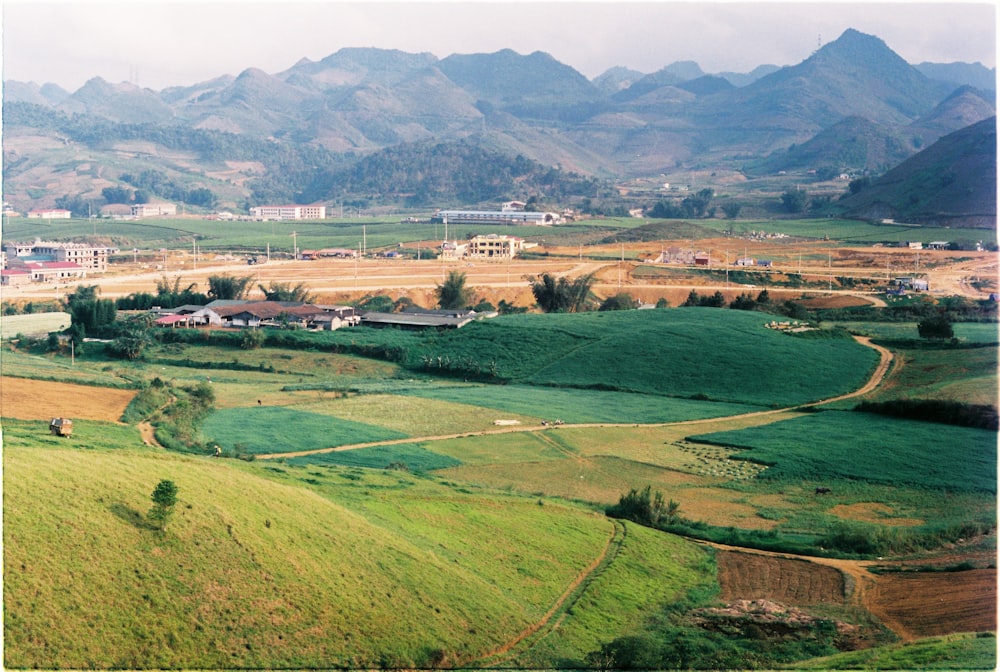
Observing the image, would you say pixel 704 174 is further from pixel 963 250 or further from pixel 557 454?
pixel 557 454

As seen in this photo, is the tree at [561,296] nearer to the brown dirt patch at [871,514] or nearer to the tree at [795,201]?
the brown dirt patch at [871,514]

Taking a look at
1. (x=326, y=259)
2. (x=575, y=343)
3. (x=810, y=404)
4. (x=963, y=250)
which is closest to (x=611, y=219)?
(x=326, y=259)

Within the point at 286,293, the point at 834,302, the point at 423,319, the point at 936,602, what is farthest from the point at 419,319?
the point at 936,602

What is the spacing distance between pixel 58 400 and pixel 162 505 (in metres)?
10.8

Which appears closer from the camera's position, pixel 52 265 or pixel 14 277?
pixel 14 277

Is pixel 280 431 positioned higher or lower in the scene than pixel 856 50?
lower

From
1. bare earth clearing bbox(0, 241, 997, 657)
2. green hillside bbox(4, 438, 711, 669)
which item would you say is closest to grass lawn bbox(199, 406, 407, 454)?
bare earth clearing bbox(0, 241, 997, 657)

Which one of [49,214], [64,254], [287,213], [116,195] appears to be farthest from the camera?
[116,195]

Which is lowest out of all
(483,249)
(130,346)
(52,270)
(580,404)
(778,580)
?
(778,580)

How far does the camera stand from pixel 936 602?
12805 mm

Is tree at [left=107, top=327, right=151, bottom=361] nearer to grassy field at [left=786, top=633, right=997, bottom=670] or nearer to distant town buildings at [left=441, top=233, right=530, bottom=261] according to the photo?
grassy field at [left=786, top=633, right=997, bottom=670]

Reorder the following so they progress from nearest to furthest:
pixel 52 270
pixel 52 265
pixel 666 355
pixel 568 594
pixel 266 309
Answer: pixel 568 594 → pixel 666 355 → pixel 266 309 → pixel 52 270 → pixel 52 265

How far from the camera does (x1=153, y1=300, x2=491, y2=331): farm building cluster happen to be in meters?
35.1

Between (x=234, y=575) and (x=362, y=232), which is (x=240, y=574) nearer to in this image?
(x=234, y=575)
